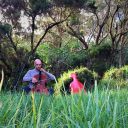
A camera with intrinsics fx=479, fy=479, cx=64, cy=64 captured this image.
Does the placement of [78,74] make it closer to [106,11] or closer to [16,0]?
[16,0]

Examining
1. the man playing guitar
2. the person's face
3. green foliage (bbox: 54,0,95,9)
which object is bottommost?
the man playing guitar

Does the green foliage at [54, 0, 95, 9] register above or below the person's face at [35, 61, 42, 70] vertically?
above

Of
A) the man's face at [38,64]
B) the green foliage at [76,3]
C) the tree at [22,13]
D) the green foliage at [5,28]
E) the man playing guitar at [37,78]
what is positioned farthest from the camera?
the green foliage at [76,3]

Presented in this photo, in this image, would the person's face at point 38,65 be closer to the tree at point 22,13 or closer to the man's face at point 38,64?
the man's face at point 38,64

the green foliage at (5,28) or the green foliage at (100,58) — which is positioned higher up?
the green foliage at (5,28)

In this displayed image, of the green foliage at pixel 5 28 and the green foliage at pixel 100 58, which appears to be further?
the green foliage at pixel 100 58

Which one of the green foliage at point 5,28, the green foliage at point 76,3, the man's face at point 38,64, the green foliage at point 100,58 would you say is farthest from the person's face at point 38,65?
the green foliage at point 76,3

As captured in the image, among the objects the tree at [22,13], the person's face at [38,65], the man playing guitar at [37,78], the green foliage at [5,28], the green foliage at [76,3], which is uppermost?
the green foliage at [76,3]

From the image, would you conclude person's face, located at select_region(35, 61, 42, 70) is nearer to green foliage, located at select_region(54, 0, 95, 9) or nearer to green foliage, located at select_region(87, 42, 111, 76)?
green foliage, located at select_region(87, 42, 111, 76)

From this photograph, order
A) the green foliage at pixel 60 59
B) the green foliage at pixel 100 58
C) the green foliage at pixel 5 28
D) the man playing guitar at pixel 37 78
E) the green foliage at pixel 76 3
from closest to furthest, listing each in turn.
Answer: the man playing guitar at pixel 37 78 < the green foliage at pixel 5 28 < the green foliage at pixel 60 59 < the green foliage at pixel 100 58 < the green foliage at pixel 76 3

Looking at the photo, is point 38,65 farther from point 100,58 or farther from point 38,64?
point 100,58

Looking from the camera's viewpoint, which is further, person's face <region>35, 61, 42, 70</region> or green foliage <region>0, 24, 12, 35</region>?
green foliage <region>0, 24, 12, 35</region>

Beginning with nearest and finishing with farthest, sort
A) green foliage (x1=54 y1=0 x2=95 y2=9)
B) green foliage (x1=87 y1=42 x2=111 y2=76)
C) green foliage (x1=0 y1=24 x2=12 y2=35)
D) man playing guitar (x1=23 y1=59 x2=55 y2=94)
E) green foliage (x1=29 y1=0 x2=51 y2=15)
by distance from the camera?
1. man playing guitar (x1=23 y1=59 x2=55 y2=94)
2. green foliage (x1=0 y1=24 x2=12 y2=35)
3. green foliage (x1=29 y1=0 x2=51 y2=15)
4. green foliage (x1=87 y1=42 x2=111 y2=76)
5. green foliage (x1=54 y1=0 x2=95 y2=9)

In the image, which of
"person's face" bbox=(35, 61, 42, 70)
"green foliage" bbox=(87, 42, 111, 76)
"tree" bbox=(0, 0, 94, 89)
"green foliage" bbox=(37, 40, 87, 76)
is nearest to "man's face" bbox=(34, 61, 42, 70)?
"person's face" bbox=(35, 61, 42, 70)
